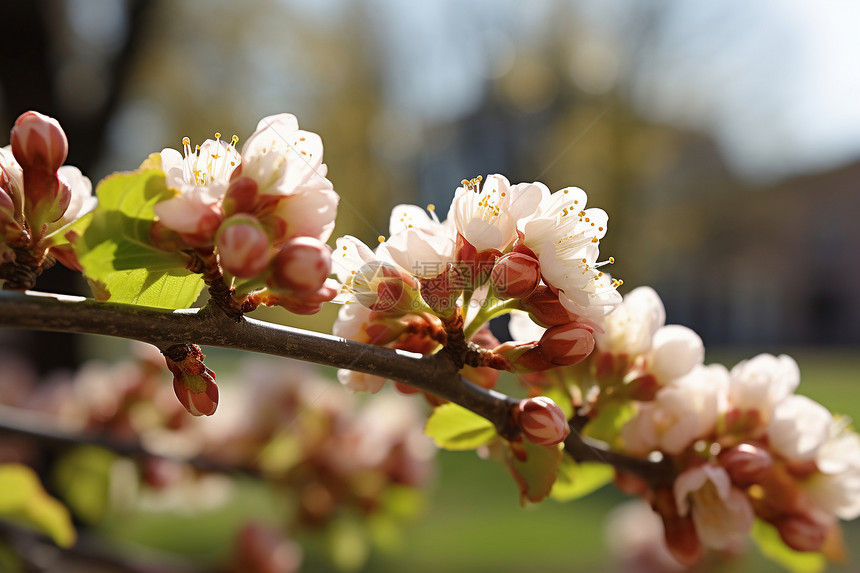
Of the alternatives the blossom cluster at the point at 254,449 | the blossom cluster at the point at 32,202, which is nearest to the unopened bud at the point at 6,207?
the blossom cluster at the point at 32,202

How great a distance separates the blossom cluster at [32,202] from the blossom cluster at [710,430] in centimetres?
35

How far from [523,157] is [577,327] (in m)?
7.19

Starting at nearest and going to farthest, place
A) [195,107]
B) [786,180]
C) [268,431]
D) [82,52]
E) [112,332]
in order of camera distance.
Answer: [112,332], [268,431], [82,52], [195,107], [786,180]

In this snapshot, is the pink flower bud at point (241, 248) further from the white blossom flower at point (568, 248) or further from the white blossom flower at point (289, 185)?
the white blossom flower at point (568, 248)

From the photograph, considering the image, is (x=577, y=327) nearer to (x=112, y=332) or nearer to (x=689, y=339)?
(x=689, y=339)

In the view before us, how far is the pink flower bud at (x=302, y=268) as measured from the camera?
393 mm

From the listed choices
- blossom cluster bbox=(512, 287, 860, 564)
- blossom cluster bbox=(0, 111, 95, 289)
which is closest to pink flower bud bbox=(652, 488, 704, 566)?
blossom cluster bbox=(512, 287, 860, 564)

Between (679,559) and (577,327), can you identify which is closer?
(577,327)

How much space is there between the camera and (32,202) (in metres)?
0.43

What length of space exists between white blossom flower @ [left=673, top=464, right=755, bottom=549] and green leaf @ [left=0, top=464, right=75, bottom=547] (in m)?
0.72

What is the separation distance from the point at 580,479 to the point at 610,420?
9cm

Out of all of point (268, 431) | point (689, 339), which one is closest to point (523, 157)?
point (268, 431)

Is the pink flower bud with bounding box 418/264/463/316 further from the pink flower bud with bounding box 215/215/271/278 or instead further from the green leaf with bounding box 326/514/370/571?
the green leaf with bounding box 326/514/370/571

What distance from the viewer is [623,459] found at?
0.56 metres
